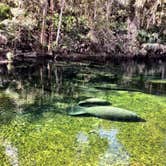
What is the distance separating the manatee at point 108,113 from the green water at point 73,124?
35 cm

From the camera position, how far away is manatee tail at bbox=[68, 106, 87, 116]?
42.9ft

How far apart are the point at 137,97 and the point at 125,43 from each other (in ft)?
51.4

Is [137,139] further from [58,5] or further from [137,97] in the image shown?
[58,5]

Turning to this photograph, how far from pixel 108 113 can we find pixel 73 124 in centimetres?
158

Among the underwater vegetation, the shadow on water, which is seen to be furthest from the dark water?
the underwater vegetation

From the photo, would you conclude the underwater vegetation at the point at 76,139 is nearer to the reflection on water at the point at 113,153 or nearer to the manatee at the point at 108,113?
the reflection on water at the point at 113,153

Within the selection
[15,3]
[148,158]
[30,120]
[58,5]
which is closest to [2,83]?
[30,120]

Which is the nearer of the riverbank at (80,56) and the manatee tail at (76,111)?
the manatee tail at (76,111)

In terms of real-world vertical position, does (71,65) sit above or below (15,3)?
below

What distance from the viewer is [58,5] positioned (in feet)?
104

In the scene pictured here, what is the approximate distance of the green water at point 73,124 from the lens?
9.47m

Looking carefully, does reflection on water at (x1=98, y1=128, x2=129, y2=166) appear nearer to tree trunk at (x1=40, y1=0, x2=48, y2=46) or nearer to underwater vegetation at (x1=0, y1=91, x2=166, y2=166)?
underwater vegetation at (x1=0, y1=91, x2=166, y2=166)

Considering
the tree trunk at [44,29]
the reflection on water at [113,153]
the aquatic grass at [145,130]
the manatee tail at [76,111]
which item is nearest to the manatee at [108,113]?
the manatee tail at [76,111]

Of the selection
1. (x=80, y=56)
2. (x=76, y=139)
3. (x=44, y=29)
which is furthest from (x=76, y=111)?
(x=80, y=56)
